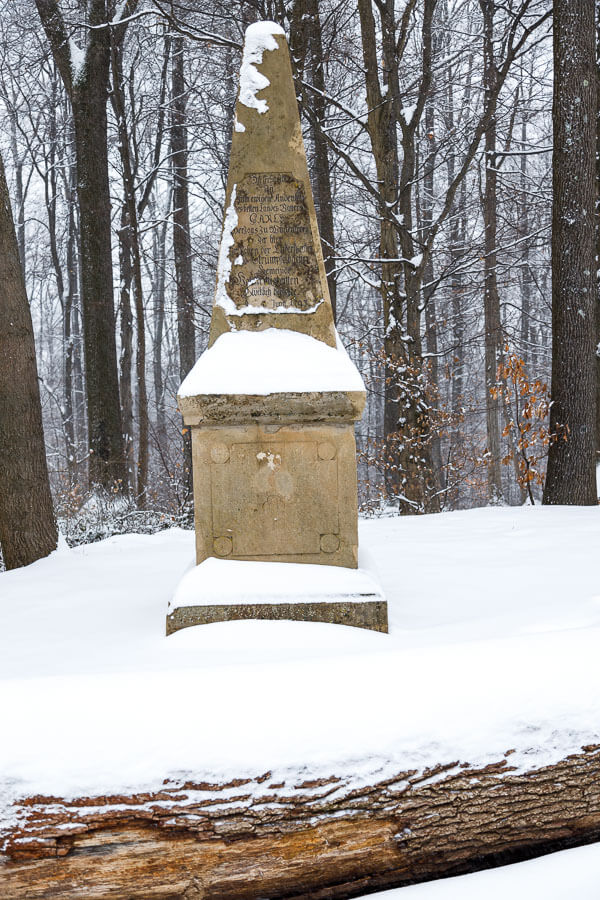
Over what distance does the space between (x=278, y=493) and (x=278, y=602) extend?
60cm

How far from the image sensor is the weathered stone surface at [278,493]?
151 inches

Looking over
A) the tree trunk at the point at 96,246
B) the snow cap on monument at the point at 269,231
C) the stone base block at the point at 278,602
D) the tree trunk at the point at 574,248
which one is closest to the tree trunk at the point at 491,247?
the tree trunk at the point at 574,248

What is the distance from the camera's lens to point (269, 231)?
13.3 feet

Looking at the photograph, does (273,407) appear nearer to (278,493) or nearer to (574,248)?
(278,493)

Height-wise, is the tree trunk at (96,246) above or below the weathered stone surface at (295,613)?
above

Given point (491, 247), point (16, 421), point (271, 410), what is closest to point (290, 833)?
point (271, 410)

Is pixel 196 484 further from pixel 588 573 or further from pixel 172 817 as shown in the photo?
pixel 588 573

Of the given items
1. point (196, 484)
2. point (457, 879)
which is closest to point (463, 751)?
point (457, 879)

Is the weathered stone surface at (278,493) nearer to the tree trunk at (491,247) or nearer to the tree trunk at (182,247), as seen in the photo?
the tree trunk at (491,247)

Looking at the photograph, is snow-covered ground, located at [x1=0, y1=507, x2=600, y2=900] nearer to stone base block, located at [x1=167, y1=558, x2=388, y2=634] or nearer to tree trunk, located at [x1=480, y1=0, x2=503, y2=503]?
stone base block, located at [x1=167, y1=558, x2=388, y2=634]

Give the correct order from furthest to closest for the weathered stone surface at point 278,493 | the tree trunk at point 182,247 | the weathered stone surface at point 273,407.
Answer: the tree trunk at point 182,247
the weathered stone surface at point 278,493
the weathered stone surface at point 273,407

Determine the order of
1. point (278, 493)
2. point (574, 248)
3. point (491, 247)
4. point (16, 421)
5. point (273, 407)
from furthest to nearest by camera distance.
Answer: point (491, 247) < point (574, 248) < point (16, 421) < point (278, 493) < point (273, 407)

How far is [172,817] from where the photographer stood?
2160 millimetres

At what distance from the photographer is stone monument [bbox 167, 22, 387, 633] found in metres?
3.61
